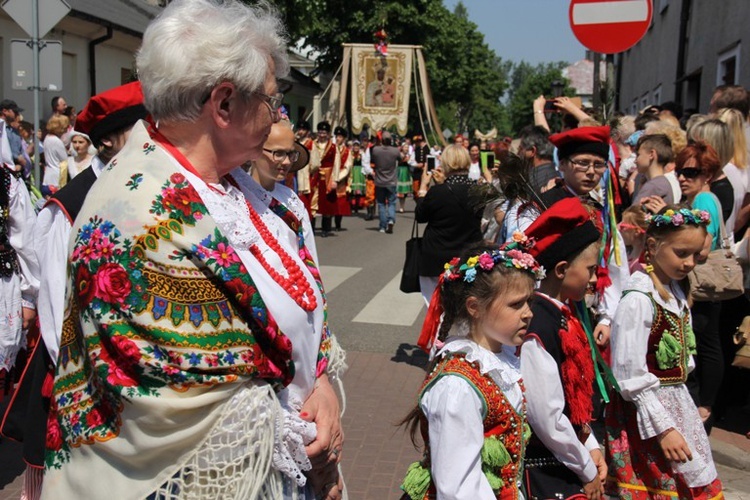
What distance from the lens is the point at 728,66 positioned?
12.2 metres

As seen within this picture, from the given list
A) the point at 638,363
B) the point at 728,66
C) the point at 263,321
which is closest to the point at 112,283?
the point at 263,321

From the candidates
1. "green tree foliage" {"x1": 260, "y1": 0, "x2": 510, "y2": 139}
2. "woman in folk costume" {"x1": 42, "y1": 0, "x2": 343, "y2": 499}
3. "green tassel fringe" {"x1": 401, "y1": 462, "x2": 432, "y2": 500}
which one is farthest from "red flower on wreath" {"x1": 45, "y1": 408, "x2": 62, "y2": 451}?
"green tree foliage" {"x1": 260, "y1": 0, "x2": 510, "y2": 139}

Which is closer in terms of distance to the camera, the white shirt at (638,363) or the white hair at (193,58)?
the white hair at (193,58)

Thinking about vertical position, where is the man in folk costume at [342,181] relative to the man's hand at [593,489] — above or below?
above

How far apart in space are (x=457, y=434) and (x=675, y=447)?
5.08ft

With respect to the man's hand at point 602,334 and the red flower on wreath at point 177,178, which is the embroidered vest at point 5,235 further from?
the man's hand at point 602,334

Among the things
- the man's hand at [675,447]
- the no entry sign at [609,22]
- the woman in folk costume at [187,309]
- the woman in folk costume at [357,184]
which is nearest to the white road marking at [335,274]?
the no entry sign at [609,22]

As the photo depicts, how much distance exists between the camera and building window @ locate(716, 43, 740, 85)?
11.4 m

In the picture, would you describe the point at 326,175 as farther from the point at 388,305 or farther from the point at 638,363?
the point at 638,363

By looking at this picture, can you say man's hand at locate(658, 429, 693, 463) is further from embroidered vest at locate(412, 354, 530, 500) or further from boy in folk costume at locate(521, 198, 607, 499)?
embroidered vest at locate(412, 354, 530, 500)

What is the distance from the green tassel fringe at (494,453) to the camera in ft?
8.54

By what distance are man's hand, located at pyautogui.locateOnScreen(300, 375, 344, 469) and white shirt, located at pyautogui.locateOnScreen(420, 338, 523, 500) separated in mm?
421

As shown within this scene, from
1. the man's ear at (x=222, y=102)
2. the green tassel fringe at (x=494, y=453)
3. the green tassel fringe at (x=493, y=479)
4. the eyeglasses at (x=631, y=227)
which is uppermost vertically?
the man's ear at (x=222, y=102)

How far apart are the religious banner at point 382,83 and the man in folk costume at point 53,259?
2161 cm
